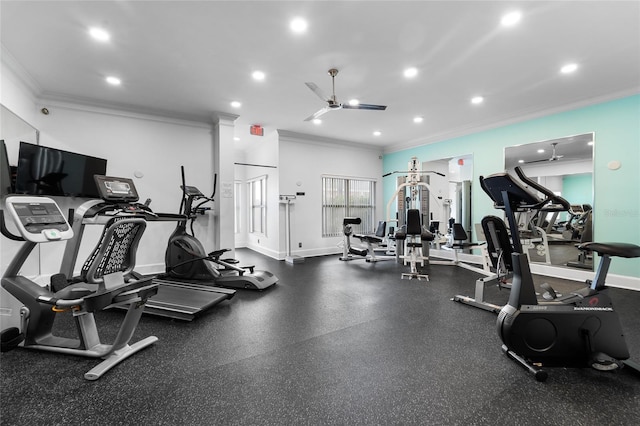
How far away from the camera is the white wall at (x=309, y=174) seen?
627 cm

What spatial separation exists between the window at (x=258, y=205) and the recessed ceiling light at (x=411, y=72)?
4.23m

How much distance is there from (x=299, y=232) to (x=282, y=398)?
487cm

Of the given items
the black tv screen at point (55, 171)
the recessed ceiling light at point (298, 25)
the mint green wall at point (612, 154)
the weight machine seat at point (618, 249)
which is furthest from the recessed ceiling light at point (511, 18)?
the black tv screen at point (55, 171)

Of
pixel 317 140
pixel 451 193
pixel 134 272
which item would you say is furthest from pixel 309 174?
pixel 134 272

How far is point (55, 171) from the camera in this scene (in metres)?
3.72

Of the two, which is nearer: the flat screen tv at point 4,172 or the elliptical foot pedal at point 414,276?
the flat screen tv at point 4,172

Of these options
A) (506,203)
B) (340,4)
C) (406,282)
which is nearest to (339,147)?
(406,282)

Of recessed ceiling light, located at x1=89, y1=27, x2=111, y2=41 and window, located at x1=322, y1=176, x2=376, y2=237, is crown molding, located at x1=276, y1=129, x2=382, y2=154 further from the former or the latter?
recessed ceiling light, located at x1=89, y1=27, x2=111, y2=41

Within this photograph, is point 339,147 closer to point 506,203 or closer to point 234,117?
point 234,117

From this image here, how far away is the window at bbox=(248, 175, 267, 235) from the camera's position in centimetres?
707

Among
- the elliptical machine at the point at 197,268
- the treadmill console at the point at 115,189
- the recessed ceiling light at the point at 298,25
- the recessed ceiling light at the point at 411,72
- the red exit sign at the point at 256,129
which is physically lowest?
the elliptical machine at the point at 197,268

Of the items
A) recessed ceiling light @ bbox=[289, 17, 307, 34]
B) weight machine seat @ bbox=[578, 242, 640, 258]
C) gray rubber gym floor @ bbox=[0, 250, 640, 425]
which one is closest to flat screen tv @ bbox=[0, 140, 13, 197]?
gray rubber gym floor @ bbox=[0, 250, 640, 425]

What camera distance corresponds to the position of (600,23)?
254cm

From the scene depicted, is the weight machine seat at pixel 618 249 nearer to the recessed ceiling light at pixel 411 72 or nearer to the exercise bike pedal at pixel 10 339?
the recessed ceiling light at pixel 411 72
